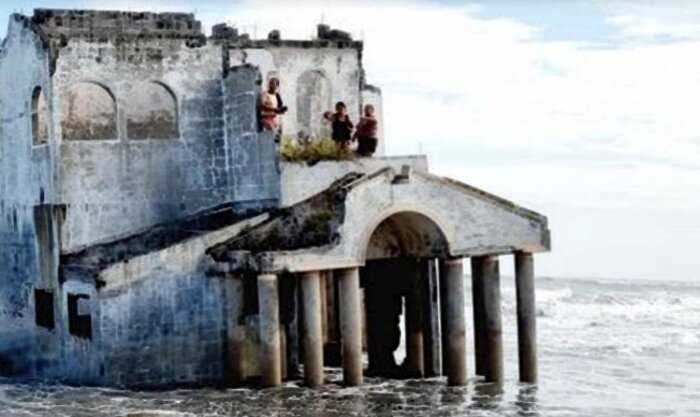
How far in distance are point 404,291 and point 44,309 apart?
8.56 metres

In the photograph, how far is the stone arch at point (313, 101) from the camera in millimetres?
37188

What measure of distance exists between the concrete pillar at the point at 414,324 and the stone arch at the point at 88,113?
7740mm

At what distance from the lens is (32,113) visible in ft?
111

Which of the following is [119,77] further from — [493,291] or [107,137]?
[493,291]

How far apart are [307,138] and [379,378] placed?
7.68 metres

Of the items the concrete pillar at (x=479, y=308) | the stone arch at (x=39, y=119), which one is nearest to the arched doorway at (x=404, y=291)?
the concrete pillar at (x=479, y=308)

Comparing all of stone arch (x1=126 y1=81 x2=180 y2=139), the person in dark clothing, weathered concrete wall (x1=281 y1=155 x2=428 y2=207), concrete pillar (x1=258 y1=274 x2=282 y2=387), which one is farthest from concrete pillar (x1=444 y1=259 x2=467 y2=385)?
stone arch (x1=126 y1=81 x2=180 y2=139)

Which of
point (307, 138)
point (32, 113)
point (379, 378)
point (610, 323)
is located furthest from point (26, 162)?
point (610, 323)

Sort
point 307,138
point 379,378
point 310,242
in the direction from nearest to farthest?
point 310,242 < point 379,378 < point 307,138

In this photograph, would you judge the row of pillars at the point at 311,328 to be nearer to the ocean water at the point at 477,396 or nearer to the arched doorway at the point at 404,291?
the ocean water at the point at 477,396

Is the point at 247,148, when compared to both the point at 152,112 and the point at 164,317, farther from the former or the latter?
the point at 164,317

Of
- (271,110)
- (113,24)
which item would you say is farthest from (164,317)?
(113,24)

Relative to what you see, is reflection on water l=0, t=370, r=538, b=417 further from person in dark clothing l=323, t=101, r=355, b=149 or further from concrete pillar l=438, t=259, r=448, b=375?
person in dark clothing l=323, t=101, r=355, b=149

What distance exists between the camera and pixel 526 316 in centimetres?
3148
